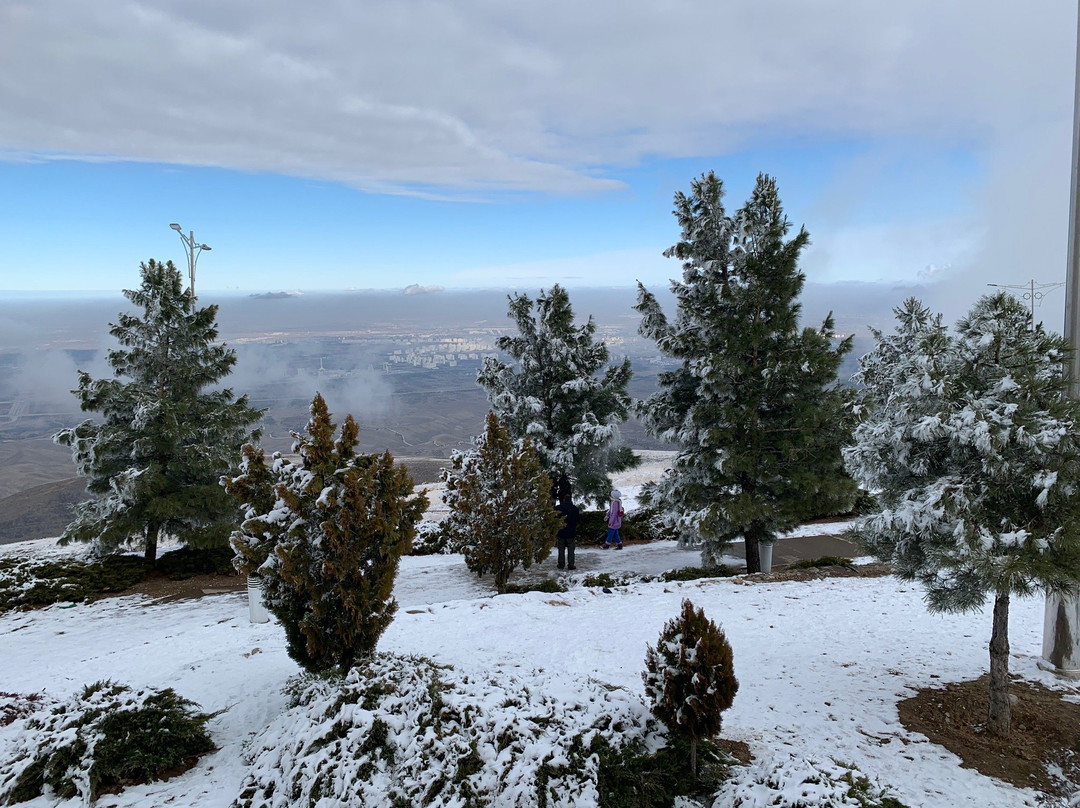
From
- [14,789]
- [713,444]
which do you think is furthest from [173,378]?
[713,444]

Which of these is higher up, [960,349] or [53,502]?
[960,349]

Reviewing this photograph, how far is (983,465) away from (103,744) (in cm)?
821

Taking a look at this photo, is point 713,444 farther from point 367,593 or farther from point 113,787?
point 113,787

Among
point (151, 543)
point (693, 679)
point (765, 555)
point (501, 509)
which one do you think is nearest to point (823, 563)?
point (765, 555)

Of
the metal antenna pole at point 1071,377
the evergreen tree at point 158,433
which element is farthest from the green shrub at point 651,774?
the evergreen tree at point 158,433

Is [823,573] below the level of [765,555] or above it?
below

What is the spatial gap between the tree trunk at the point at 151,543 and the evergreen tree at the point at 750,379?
38.9 feet

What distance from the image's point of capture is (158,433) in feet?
44.7

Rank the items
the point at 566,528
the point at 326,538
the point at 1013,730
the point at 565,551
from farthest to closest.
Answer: the point at 565,551 < the point at 566,528 < the point at 326,538 < the point at 1013,730

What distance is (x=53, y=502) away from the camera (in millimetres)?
46406

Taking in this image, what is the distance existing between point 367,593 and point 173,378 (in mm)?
11089

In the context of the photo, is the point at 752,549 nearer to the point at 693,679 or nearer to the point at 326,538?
the point at 693,679

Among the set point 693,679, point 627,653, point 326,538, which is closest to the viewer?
point 693,679

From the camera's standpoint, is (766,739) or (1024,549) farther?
(766,739)
